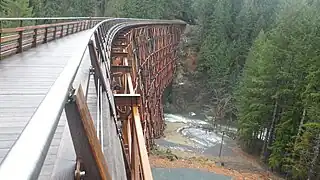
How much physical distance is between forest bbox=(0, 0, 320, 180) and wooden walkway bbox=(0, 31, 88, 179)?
51.0 feet

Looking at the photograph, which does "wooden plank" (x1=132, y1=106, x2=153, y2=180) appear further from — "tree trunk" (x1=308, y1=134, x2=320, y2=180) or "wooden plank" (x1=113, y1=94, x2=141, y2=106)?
"tree trunk" (x1=308, y1=134, x2=320, y2=180)

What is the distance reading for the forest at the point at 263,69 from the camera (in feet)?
71.9

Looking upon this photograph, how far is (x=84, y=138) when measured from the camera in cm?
183

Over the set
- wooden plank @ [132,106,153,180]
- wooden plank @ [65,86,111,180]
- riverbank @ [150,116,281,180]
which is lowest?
riverbank @ [150,116,281,180]

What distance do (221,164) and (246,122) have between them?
6027 millimetres

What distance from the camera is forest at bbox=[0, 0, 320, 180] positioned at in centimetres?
2191

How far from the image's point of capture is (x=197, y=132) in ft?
107

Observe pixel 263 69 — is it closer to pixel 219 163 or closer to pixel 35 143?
pixel 219 163

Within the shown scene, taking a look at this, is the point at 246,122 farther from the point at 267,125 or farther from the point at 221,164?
the point at 221,164

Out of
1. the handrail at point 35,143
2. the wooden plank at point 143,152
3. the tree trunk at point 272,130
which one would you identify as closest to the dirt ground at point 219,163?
the tree trunk at point 272,130

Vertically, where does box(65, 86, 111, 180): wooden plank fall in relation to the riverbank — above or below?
above

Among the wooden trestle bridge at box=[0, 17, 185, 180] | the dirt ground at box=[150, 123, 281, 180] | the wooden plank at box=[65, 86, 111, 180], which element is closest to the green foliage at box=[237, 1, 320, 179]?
the dirt ground at box=[150, 123, 281, 180]

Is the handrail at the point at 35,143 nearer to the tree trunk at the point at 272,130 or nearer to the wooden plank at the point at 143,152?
the wooden plank at the point at 143,152

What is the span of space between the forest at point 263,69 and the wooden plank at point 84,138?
18.8 m
